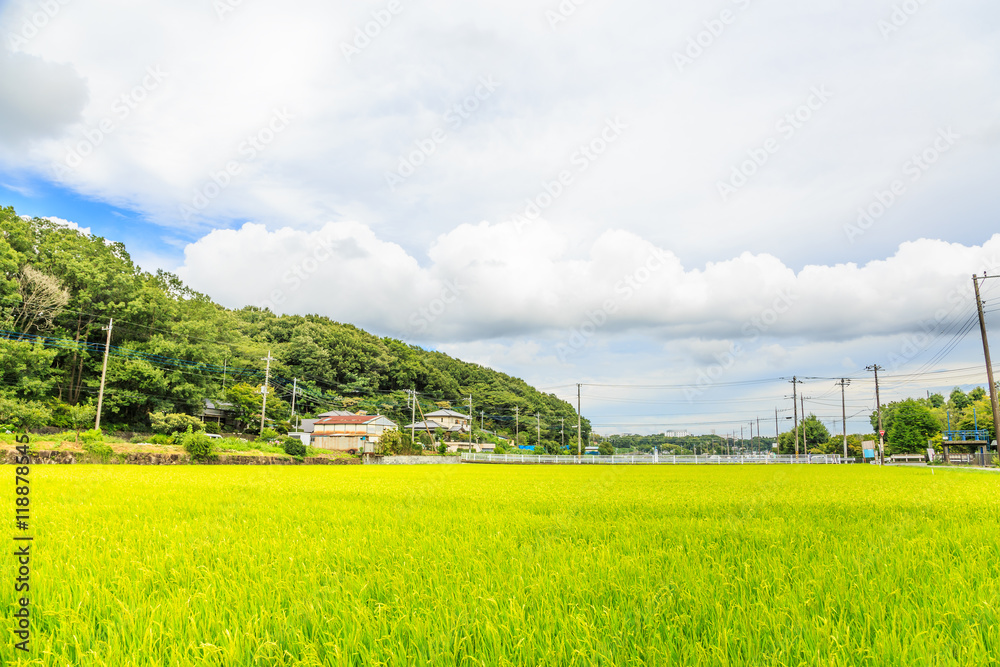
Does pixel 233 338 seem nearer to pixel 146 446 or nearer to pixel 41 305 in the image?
pixel 41 305

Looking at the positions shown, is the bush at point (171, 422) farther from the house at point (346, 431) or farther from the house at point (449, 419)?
the house at point (449, 419)

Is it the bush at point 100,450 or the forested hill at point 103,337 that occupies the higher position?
the forested hill at point 103,337

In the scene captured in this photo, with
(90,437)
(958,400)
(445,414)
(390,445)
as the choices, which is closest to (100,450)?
(90,437)

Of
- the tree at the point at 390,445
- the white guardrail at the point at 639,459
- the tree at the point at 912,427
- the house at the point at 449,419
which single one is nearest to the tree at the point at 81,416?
the tree at the point at 390,445

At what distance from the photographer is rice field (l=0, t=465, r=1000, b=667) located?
2184mm

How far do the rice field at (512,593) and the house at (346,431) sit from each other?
52.3m

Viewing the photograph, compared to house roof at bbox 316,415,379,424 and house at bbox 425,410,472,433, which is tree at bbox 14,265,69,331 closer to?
house roof at bbox 316,415,379,424

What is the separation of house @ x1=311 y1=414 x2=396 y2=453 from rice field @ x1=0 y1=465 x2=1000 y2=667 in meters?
52.3

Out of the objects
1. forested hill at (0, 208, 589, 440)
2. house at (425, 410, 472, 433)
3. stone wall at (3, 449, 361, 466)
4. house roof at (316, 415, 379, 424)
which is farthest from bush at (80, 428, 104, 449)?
house at (425, 410, 472, 433)

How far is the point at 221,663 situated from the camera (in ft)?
7.04

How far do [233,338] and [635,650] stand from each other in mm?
64161

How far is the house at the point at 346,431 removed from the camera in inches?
2265

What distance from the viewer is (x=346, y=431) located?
59.9 m

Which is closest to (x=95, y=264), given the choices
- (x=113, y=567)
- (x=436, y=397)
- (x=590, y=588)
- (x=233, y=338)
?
(x=233, y=338)
